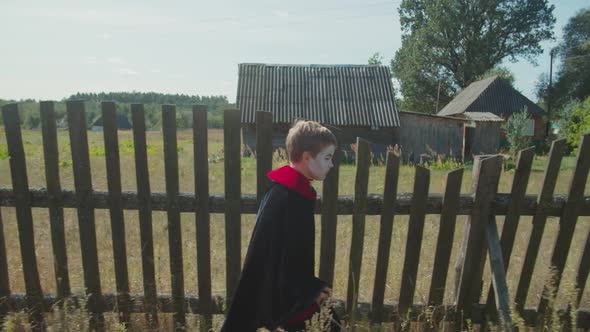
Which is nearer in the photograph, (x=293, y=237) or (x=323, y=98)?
(x=293, y=237)

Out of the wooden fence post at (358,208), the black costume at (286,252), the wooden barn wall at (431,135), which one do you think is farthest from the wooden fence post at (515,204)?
the wooden barn wall at (431,135)

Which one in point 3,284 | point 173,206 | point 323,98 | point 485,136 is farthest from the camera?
point 323,98

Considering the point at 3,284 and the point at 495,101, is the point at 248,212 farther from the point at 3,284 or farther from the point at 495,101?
the point at 495,101

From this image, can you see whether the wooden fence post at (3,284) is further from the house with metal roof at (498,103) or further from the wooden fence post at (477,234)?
the house with metal roof at (498,103)

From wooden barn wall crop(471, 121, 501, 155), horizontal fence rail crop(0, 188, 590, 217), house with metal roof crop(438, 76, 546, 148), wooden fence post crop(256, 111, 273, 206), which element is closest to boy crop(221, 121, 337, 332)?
wooden fence post crop(256, 111, 273, 206)

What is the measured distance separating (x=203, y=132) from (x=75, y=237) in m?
3.48

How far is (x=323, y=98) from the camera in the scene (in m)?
19.8

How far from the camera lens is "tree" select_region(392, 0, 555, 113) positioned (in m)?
33.6

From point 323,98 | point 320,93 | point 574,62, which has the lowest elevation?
point 323,98

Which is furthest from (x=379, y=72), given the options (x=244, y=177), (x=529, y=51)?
(x=529, y=51)

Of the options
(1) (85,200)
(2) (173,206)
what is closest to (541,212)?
(2) (173,206)

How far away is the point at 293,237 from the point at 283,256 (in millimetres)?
109

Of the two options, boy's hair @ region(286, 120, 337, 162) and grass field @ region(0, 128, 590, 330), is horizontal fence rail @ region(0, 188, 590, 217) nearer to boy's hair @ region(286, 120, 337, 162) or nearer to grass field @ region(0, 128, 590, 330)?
grass field @ region(0, 128, 590, 330)

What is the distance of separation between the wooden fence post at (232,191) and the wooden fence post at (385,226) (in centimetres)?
95
